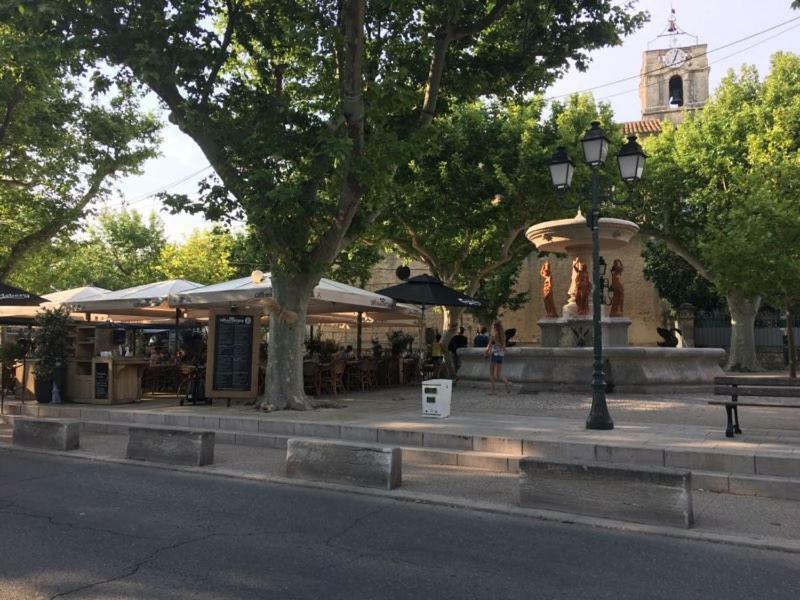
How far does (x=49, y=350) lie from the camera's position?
14008mm

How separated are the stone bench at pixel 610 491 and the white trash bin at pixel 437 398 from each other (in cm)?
443

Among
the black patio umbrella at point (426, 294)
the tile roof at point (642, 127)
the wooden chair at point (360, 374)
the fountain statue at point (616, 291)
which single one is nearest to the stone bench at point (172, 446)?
the wooden chair at point (360, 374)

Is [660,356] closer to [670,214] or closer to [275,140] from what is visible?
[275,140]

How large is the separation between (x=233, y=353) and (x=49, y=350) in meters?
4.02

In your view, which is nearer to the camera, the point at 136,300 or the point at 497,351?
the point at 497,351

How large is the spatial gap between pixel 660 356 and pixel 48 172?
18044 mm

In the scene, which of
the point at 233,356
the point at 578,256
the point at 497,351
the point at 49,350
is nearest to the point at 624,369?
the point at 497,351

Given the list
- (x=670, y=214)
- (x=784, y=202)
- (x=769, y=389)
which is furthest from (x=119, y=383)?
(x=670, y=214)

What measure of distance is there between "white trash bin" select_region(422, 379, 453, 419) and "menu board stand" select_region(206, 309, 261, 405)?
4.11 m

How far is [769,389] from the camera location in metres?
8.45

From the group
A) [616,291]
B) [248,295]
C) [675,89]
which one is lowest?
[248,295]

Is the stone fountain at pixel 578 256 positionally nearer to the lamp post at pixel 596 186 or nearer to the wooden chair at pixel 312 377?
the lamp post at pixel 596 186

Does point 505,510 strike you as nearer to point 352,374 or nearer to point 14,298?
point 14,298

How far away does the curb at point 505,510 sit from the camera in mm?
5406
